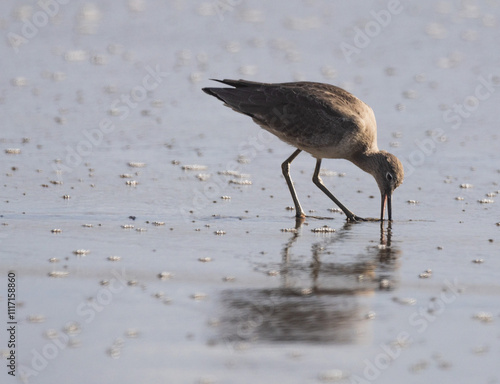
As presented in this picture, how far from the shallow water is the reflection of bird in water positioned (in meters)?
0.02

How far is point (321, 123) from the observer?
8852 millimetres

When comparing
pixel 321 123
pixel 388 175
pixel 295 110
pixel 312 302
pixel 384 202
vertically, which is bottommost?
pixel 312 302

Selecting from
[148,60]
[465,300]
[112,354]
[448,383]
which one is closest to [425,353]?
[448,383]

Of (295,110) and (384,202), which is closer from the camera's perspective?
(384,202)

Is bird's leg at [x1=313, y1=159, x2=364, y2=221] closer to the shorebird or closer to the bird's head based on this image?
the shorebird

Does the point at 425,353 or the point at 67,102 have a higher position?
the point at 67,102

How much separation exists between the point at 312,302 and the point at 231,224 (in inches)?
89.7

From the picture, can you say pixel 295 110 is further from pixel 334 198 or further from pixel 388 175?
pixel 388 175

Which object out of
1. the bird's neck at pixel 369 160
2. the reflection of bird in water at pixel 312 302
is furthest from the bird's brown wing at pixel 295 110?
the reflection of bird in water at pixel 312 302

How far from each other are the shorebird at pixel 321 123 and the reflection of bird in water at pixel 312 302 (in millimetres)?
1411

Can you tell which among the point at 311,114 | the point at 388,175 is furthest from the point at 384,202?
the point at 311,114

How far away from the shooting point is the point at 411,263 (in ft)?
22.9

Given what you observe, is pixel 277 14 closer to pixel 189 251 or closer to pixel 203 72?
pixel 203 72

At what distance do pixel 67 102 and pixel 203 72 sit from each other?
2962mm
